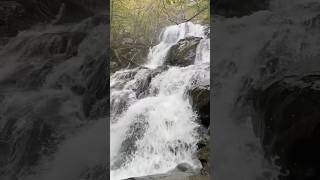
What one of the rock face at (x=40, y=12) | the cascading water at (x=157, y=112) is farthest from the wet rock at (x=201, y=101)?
the rock face at (x=40, y=12)

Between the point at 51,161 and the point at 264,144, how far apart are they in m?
1.33

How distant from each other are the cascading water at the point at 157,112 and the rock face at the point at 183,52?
33mm

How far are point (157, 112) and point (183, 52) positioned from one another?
52 centimetres

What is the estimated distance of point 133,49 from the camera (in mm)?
2977

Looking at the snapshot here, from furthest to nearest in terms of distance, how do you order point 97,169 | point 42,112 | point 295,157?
point 295,157
point 97,169
point 42,112

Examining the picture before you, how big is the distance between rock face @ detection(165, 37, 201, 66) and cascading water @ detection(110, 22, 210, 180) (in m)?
0.03

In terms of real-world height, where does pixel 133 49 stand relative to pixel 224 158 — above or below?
above

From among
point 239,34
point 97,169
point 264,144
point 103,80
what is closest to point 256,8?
point 239,34

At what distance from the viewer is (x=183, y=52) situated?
3.12 m

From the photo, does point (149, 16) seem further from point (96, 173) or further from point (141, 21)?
point (96, 173)

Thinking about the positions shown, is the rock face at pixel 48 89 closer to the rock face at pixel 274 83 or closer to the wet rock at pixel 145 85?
the wet rock at pixel 145 85

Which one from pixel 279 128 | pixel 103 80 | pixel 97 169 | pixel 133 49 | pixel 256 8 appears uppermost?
pixel 256 8

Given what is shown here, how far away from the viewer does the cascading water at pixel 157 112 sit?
292 cm

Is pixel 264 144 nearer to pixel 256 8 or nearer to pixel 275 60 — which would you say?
pixel 275 60
